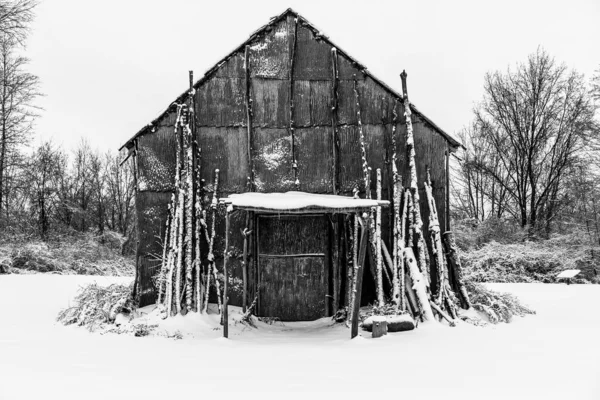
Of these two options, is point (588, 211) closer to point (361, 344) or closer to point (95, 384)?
point (361, 344)

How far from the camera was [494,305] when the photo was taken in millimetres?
11234

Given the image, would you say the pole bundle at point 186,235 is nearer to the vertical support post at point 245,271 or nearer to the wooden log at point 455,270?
the vertical support post at point 245,271

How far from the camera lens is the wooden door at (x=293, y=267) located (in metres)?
11.0

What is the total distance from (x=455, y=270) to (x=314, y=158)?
413cm

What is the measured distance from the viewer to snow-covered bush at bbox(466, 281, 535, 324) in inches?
→ 430

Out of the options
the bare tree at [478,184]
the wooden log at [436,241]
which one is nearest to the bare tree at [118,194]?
the bare tree at [478,184]

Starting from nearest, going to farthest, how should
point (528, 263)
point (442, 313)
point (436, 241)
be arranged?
1. point (442, 313)
2. point (436, 241)
3. point (528, 263)

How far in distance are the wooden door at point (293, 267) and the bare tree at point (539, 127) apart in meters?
19.3

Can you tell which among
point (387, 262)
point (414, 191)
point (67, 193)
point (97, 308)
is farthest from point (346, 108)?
point (67, 193)

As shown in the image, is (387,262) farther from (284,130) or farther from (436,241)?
(284,130)

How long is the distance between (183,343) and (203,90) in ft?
18.7

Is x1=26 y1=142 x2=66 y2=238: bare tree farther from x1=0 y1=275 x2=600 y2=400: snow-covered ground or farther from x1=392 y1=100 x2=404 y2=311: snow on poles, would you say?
x1=392 y1=100 x2=404 y2=311: snow on poles

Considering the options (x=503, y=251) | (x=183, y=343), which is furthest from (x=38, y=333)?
(x=503, y=251)


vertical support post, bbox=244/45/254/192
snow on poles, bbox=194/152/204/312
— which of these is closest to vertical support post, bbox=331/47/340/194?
vertical support post, bbox=244/45/254/192
